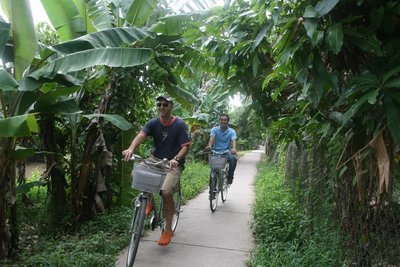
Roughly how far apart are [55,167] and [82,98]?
1.33 m

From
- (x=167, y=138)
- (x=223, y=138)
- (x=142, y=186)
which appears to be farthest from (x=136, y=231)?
(x=223, y=138)

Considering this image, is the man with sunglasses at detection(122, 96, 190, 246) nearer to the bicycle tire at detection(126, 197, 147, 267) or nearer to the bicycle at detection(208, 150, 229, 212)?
the bicycle tire at detection(126, 197, 147, 267)

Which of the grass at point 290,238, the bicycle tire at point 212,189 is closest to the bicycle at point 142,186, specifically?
the grass at point 290,238

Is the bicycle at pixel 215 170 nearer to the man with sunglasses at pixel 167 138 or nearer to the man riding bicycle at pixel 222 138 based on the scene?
the man riding bicycle at pixel 222 138

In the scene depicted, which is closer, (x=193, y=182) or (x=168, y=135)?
(x=168, y=135)

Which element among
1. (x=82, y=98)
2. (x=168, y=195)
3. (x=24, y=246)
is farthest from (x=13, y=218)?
(x=82, y=98)

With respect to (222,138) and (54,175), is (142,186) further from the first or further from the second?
(222,138)

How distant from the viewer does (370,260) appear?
2.92 meters

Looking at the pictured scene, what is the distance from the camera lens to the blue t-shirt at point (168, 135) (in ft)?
16.0

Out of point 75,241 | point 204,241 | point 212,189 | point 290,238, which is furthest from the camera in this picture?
point 212,189

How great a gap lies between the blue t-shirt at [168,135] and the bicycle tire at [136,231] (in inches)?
34.5

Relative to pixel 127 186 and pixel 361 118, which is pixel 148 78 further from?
pixel 361 118

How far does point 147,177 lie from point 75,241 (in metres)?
1.67

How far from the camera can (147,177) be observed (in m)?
4.15
